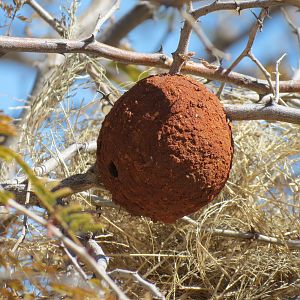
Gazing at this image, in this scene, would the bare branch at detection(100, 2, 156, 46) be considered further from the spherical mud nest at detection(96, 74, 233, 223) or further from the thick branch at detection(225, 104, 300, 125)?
the spherical mud nest at detection(96, 74, 233, 223)

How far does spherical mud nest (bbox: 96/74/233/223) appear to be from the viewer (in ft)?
6.95

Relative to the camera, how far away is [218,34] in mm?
5324

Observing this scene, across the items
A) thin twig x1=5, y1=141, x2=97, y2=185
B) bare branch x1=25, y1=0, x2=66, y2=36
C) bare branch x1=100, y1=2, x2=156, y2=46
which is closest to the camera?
thin twig x1=5, y1=141, x2=97, y2=185

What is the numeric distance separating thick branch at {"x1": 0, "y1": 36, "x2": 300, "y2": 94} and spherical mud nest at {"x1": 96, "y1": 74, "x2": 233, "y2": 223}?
22 cm

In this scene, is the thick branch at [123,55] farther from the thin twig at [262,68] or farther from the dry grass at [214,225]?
the dry grass at [214,225]

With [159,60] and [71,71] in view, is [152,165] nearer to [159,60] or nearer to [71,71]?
[159,60]

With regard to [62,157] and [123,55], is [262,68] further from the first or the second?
[62,157]

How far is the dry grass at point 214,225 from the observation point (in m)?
2.72

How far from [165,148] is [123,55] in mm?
454

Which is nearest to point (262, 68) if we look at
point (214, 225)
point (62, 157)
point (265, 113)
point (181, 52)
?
point (265, 113)

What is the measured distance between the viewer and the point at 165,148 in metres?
2.11

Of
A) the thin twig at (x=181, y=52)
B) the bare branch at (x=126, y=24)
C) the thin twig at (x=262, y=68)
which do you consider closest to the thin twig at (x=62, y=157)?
the thin twig at (x=181, y=52)

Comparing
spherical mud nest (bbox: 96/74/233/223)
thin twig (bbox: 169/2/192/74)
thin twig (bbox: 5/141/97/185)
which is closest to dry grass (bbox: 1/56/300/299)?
thin twig (bbox: 5/141/97/185)

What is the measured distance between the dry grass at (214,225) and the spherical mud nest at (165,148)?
17.9 inches
